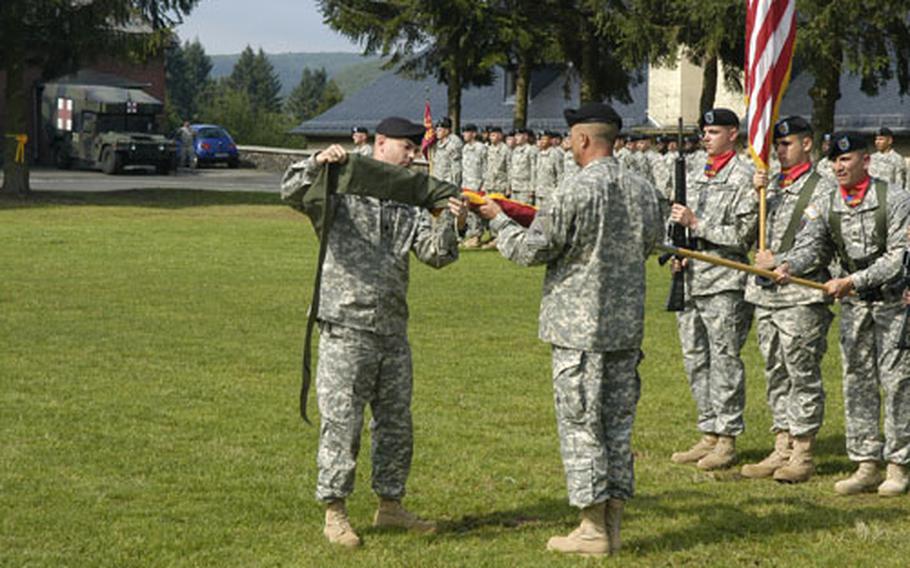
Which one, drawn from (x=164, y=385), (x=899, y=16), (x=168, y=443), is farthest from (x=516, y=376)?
(x=899, y=16)

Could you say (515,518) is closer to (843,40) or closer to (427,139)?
(427,139)

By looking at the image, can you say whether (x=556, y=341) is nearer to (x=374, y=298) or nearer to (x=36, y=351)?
(x=374, y=298)

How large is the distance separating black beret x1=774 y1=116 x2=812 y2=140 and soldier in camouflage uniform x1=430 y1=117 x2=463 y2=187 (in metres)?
18.5

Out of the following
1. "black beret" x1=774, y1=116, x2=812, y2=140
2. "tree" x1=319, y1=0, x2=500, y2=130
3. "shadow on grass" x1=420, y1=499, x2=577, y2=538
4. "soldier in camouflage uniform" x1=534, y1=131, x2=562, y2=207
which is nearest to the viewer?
"shadow on grass" x1=420, y1=499, x2=577, y2=538

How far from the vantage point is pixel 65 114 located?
53.7 m

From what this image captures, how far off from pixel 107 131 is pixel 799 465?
1755 inches

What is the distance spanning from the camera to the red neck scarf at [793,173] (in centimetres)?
959

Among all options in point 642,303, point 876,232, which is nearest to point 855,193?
point 876,232

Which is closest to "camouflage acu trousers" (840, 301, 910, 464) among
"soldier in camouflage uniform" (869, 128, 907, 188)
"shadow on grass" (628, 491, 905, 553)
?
"shadow on grass" (628, 491, 905, 553)

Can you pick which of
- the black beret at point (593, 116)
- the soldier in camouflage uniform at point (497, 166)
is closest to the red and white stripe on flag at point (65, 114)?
the soldier in camouflage uniform at point (497, 166)

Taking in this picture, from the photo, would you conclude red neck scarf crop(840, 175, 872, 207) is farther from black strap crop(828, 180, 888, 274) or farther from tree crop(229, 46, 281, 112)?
tree crop(229, 46, 281, 112)

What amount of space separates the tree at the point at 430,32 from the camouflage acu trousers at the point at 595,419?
28259mm

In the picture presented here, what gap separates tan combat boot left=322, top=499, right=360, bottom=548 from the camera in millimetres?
7684

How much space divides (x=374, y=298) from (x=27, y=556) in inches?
85.5
